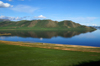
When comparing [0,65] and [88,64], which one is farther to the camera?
[88,64]

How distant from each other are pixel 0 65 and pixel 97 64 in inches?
622

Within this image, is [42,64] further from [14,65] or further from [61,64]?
[14,65]

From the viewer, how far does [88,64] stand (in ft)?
53.7

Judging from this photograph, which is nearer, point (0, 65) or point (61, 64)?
point (0, 65)

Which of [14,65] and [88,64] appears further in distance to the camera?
[88,64]

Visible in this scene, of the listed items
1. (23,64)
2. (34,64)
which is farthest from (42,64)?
(23,64)

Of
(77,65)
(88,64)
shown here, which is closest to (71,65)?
(77,65)

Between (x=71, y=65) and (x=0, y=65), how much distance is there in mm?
11237

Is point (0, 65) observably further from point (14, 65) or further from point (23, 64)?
point (23, 64)

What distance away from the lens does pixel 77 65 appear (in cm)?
1589

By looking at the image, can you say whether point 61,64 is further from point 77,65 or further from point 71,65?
point 77,65

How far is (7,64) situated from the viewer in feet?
50.7

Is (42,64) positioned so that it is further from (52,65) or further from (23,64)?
(23,64)

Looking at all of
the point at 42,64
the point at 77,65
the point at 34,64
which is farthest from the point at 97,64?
the point at 34,64
